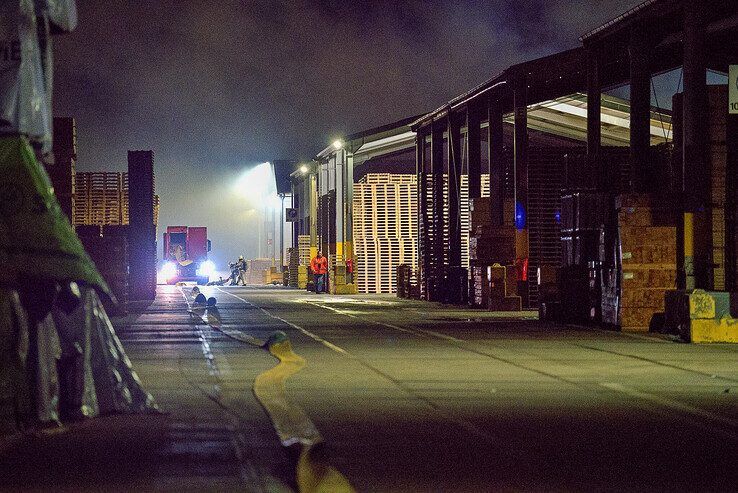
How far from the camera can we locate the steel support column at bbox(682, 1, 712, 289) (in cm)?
2194

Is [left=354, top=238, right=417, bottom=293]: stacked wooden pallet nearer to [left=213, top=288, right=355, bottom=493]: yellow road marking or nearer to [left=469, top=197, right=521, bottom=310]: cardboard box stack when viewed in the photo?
[left=469, top=197, right=521, bottom=310]: cardboard box stack

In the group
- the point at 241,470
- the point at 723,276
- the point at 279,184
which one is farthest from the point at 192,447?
the point at 279,184

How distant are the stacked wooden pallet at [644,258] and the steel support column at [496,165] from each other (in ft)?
39.4

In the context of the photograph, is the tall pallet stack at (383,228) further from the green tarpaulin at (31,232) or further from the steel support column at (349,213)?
the green tarpaulin at (31,232)

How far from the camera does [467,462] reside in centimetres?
761

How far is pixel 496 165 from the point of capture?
1406 inches

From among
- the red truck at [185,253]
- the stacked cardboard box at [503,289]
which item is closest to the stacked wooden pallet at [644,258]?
the stacked cardboard box at [503,289]

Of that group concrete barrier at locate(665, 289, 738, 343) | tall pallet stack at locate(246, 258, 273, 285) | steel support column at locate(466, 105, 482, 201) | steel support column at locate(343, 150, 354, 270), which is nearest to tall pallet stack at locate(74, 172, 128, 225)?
steel support column at locate(343, 150, 354, 270)

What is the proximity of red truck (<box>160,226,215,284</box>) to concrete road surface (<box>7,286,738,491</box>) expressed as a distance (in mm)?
51637

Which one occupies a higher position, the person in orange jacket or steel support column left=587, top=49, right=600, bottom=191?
steel support column left=587, top=49, right=600, bottom=191

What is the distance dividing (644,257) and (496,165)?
13.3 metres

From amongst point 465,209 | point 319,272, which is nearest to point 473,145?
point 465,209

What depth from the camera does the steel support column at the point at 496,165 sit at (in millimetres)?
35094

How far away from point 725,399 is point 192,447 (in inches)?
219
